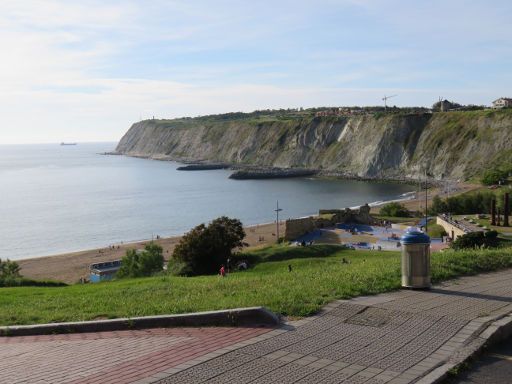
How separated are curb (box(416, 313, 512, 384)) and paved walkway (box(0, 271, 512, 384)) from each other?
0.04m

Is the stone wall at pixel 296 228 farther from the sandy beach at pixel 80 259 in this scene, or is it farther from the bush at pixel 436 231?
the bush at pixel 436 231

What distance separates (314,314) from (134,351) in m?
2.54

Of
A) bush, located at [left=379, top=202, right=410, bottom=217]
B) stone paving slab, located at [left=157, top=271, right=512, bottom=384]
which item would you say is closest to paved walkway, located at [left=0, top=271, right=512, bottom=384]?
stone paving slab, located at [left=157, top=271, right=512, bottom=384]

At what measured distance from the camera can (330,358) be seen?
656 centimetres

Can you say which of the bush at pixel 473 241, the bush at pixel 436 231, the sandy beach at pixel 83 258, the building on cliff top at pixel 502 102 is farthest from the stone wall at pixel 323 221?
the building on cliff top at pixel 502 102

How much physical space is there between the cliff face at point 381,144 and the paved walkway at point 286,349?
3487 inches

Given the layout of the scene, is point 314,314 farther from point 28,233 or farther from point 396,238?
point 28,233

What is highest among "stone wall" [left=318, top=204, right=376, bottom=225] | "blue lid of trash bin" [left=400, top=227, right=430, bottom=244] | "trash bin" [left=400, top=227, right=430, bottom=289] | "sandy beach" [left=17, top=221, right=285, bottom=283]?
"blue lid of trash bin" [left=400, top=227, right=430, bottom=244]

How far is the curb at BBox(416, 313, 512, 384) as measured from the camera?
19.8 ft

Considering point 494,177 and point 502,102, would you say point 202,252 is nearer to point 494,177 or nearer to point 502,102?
point 494,177

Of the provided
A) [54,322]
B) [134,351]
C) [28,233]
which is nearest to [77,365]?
[134,351]

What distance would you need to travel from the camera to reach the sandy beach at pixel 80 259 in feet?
133

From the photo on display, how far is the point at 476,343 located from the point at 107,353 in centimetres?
420

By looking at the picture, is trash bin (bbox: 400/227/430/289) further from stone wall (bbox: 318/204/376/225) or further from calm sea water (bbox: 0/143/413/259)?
calm sea water (bbox: 0/143/413/259)
